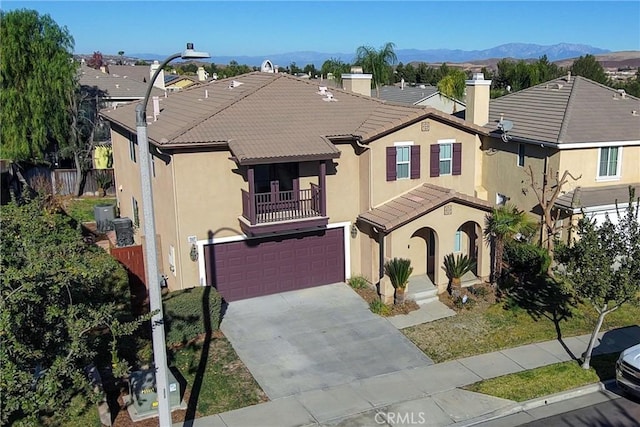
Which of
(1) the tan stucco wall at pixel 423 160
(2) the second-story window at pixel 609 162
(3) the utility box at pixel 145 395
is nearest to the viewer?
(3) the utility box at pixel 145 395

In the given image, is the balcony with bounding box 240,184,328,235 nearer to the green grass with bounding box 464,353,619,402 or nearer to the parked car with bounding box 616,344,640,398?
the green grass with bounding box 464,353,619,402

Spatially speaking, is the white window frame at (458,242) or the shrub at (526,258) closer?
the shrub at (526,258)

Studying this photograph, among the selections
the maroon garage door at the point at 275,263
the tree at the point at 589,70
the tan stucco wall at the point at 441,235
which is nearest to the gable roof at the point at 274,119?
the tan stucco wall at the point at 441,235

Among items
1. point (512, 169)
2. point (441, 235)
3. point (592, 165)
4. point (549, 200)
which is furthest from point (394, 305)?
point (592, 165)

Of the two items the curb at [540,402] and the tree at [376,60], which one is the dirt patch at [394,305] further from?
the tree at [376,60]

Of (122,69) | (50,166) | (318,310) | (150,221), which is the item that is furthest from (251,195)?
(122,69)

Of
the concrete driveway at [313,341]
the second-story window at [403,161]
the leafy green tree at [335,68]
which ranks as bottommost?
the concrete driveway at [313,341]

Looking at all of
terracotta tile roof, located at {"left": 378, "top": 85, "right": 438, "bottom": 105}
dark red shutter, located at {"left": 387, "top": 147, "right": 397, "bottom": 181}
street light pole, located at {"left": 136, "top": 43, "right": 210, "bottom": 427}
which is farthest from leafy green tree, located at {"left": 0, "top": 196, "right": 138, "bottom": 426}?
terracotta tile roof, located at {"left": 378, "top": 85, "right": 438, "bottom": 105}
